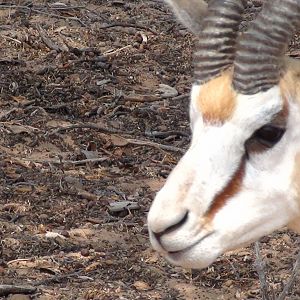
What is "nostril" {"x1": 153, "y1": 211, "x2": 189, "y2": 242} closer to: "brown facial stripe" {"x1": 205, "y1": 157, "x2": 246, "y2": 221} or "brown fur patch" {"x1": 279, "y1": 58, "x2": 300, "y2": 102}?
"brown facial stripe" {"x1": 205, "y1": 157, "x2": 246, "y2": 221}

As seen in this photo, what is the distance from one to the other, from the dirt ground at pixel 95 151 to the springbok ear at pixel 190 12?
1.98 meters

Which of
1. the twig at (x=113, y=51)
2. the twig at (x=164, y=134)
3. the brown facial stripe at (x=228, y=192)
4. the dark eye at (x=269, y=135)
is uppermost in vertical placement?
the dark eye at (x=269, y=135)

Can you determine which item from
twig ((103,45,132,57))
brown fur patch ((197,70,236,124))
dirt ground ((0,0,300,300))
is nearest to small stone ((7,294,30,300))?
dirt ground ((0,0,300,300))

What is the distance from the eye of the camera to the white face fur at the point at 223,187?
482 cm

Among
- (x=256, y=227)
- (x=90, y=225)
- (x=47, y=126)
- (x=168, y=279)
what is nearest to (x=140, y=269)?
(x=168, y=279)

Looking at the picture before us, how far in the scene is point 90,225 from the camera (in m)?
7.81

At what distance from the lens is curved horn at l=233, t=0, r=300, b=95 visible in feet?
Result: 16.5

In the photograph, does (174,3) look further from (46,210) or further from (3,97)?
(3,97)

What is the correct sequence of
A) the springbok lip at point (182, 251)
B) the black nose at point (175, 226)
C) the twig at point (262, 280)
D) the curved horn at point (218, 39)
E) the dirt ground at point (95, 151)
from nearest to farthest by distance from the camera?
the black nose at point (175, 226)
the springbok lip at point (182, 251)
the curved horn at point (218, 39)
the twig at point (262, 280)
the dirt ground at point (95, 151)

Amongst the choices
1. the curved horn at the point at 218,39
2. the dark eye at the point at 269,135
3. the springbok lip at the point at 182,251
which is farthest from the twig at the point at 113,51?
the springbok lip at the point at 182,251

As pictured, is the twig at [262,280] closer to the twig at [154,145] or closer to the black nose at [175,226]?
the black nose at [175,226]

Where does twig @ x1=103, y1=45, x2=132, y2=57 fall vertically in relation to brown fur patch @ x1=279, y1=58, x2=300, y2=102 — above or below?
below

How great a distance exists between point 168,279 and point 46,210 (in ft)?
4.62

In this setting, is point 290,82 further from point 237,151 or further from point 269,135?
point 237,151
